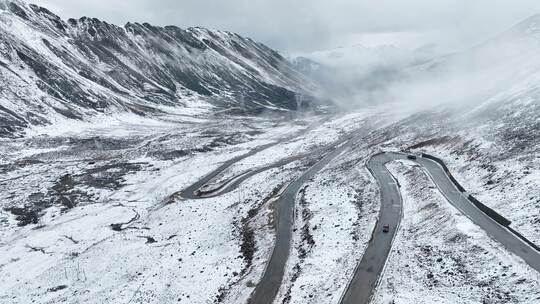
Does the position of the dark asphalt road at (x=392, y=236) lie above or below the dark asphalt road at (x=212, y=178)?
below

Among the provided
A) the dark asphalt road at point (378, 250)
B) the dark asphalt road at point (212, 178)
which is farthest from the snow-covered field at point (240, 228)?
the dark asphalt road at point (212, 178)

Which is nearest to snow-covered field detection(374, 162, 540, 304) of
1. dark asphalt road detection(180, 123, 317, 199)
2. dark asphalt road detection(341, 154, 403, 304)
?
dark asphalt road detection(341, 154, 403, 304)

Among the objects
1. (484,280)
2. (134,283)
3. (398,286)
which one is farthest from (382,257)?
(134,283)

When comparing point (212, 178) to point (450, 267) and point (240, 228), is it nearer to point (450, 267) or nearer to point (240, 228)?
point (240, 228)

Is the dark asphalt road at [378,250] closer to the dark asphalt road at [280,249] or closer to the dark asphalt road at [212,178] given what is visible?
the dark asphalt road at [280,249]

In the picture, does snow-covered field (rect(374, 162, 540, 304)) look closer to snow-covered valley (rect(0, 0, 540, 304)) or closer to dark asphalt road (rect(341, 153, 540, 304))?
snow-covered valley (rect(0, 0, 540, 304))

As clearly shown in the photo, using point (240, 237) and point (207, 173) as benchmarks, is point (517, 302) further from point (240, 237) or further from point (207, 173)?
point (207, 173)
